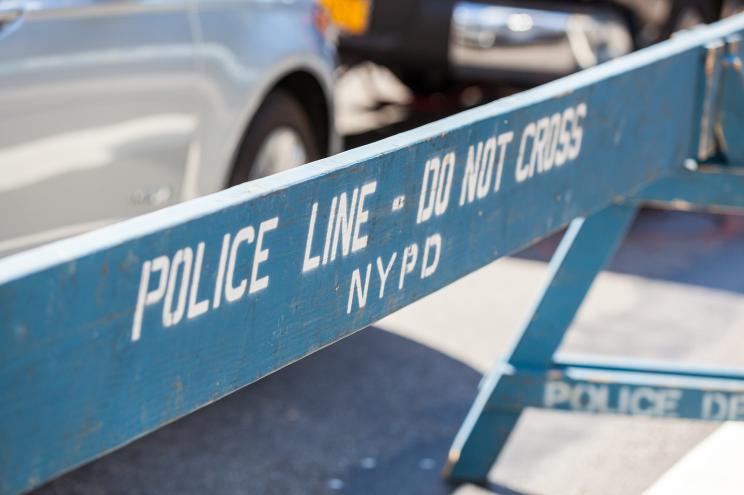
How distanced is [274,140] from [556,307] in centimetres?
152

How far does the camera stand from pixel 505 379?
11.3ft

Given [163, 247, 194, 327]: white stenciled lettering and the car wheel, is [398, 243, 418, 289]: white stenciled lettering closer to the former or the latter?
[163, 247, 194, 327]: white stenciled lettering

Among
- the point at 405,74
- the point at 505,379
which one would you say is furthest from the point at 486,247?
the point at 405,74

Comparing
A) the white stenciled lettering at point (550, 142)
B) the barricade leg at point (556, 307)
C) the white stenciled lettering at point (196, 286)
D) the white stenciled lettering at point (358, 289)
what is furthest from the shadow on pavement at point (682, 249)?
the white stenciled lettering at point (196, 286)

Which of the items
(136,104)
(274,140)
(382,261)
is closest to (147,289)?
(382,261)

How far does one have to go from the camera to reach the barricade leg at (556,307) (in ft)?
11.4

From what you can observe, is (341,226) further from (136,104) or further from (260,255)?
(136,104)

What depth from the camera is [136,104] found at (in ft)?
12.6

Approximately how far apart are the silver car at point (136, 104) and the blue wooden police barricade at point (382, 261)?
1.22 meters

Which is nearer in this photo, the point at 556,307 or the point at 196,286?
the point at 196,286

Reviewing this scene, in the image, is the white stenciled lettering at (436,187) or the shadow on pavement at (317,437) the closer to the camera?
the white stenciled lettering at (436,187)

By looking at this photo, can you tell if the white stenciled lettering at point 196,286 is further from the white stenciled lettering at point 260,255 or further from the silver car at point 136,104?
the silver car at point 136,104

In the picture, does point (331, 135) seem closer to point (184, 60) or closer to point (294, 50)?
point (294, 50)

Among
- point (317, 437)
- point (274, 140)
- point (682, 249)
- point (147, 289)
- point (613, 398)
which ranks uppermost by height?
point (147, 289)
